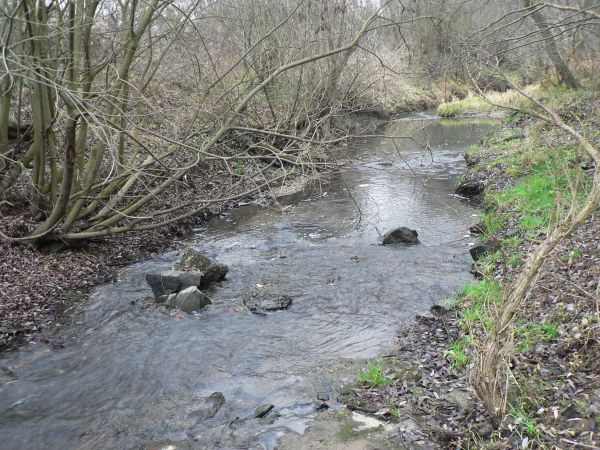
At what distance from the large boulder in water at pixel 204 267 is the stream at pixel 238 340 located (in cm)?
22

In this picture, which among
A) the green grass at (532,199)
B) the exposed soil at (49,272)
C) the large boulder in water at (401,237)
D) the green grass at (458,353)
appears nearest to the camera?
the green grass at (458,353)

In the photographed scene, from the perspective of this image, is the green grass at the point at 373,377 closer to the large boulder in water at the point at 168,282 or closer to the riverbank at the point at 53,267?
the large boulder in water at the point at 168,282

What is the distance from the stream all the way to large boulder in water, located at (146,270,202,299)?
0.90 feet

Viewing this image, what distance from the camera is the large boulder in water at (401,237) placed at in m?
10.5

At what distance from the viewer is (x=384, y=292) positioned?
8.28 m

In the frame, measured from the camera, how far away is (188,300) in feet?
26.1

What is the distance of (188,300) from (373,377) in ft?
11.2

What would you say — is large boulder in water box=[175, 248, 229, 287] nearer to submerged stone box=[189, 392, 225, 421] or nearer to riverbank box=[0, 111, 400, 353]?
riverbank box=[0, 111, 400, 353]

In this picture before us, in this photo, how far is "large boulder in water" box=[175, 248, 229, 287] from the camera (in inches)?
348

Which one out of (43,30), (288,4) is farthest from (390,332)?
(288,4)

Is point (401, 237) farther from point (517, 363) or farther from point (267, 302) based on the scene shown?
point (517, 363)

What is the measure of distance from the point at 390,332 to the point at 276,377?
5.76 ft

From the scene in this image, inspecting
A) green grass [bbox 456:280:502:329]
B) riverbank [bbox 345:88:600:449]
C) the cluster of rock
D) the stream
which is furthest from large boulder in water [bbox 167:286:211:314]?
green grass [bbox 456:280:502:329]

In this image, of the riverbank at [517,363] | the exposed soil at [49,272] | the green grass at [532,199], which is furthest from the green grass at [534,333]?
the exposed soil at [49,272]
